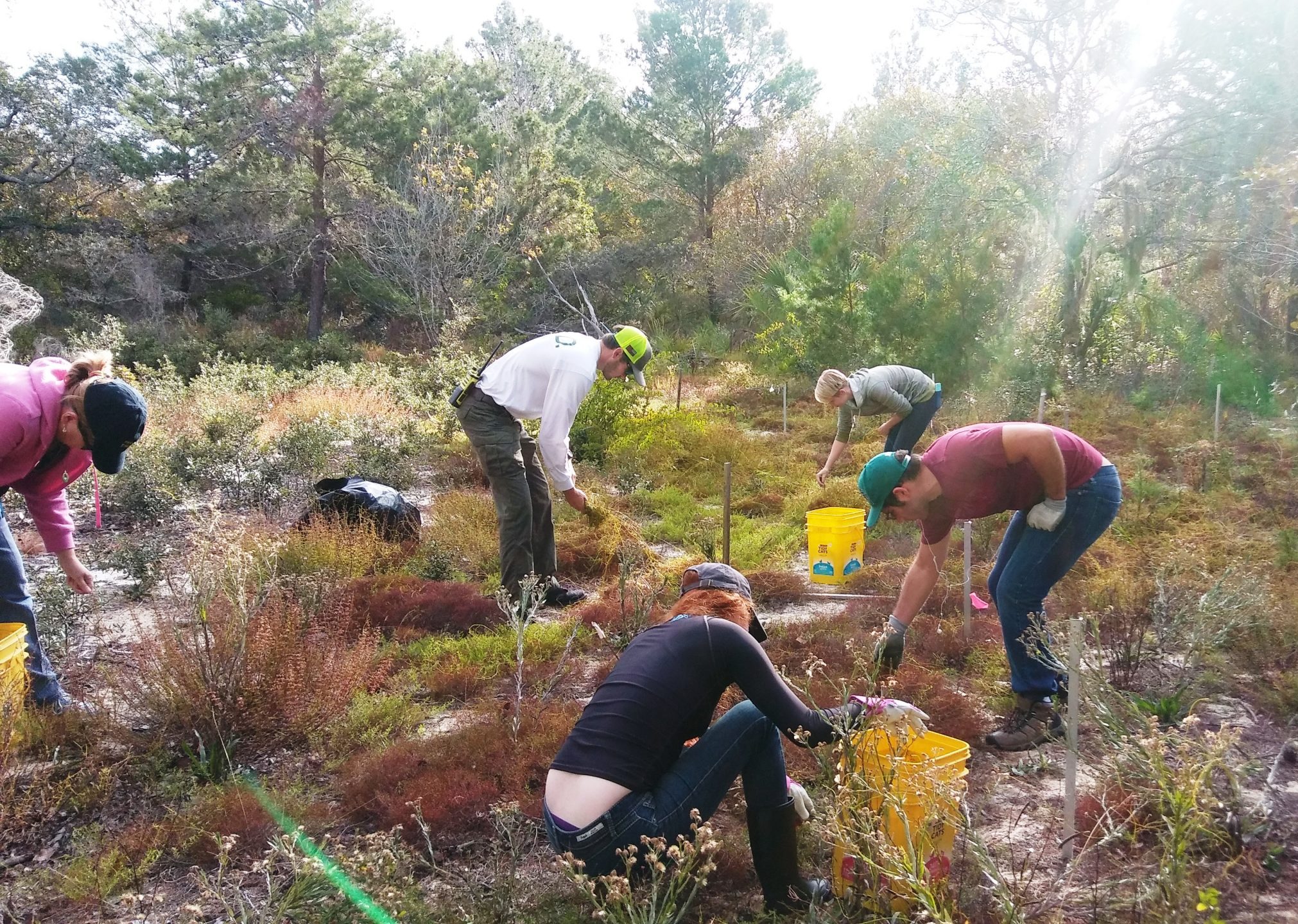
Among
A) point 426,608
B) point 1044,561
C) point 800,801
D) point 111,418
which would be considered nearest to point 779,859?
point 800,801

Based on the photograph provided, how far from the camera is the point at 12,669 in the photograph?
295 cm

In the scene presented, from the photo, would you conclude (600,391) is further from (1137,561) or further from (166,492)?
(1137,561)

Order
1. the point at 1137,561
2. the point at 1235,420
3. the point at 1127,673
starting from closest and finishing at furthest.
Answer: the point at 1127,673 → the point at 1137,561 → the point at 1235,420

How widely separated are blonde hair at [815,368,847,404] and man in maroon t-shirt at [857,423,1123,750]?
2.55m

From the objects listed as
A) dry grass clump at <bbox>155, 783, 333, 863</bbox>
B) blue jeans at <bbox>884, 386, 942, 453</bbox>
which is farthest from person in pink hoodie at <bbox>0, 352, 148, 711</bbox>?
blue jeans at <bbox>884, 386, 942, 453</bbox>

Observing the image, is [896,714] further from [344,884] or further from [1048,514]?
[344,884]

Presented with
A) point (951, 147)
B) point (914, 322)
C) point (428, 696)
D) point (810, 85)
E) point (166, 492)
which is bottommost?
point (428, 696)

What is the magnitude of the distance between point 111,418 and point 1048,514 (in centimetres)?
348

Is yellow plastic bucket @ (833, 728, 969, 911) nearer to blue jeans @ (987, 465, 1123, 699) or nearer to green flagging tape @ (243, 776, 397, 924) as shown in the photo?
blue jeans @ (987, 465, 1123, 699)

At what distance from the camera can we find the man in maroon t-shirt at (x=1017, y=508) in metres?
3.03

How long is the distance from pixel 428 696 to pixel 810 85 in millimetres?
23130

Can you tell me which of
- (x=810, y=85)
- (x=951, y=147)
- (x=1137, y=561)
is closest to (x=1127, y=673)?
(x=1137, y=561)

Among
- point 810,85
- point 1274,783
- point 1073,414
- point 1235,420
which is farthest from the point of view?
point 810,85

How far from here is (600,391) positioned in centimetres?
867
